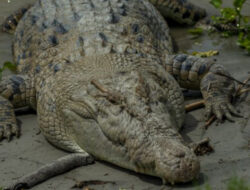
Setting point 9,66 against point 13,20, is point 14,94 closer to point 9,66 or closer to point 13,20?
point 9,66

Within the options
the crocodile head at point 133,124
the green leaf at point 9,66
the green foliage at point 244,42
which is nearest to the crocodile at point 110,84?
the crocodile head at point 133,124

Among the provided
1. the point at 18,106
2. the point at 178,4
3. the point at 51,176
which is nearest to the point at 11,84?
the point at 18,106

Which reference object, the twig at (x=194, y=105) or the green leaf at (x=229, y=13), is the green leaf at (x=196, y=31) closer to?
the green leaf at (x=229, y=13)

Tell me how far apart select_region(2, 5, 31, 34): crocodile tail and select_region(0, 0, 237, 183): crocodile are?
1.17 metres

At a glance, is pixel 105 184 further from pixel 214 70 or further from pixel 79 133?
pixel 214 70

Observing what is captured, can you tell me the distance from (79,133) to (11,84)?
1480mm

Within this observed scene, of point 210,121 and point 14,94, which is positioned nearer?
point 210,121

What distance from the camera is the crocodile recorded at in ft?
12.4

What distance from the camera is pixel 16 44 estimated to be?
21.6 ft

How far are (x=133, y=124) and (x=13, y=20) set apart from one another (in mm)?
4565

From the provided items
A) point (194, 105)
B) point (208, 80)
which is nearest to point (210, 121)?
point (194, 105)

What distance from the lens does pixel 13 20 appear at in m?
7.83

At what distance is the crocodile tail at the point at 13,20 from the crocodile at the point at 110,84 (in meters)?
1.17

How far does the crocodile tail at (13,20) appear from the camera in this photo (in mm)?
7797
